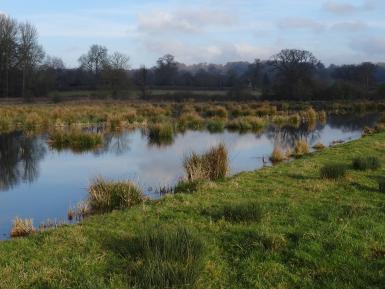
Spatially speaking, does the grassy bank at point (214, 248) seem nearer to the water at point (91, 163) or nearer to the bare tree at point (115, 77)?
the water at point (91, 163)

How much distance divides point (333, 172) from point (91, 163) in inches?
282

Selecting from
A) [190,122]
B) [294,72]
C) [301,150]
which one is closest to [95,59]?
[294,72]

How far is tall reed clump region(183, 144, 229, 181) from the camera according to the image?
10.1m

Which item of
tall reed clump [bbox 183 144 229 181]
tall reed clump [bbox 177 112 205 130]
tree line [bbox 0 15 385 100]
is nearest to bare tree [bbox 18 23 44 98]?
tree line [bbox 0 15 385 100]

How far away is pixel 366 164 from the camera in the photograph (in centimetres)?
981

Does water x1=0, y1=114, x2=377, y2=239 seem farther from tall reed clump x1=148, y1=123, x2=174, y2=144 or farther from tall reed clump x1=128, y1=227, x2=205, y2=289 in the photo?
tall reed clump x1=128, y1=227, x2=205, y2=289

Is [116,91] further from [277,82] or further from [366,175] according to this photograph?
[366,175]

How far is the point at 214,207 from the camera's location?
22.1 feet

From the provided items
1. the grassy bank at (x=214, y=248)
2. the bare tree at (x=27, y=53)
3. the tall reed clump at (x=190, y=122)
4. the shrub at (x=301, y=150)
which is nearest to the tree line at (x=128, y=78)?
the bare tree at (x=27, y=53)

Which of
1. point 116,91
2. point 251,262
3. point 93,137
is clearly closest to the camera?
point 251,262

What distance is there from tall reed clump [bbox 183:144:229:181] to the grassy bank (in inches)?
111

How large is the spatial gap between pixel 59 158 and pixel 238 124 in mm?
11476

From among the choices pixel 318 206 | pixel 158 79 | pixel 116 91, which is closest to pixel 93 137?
pixel 318 206

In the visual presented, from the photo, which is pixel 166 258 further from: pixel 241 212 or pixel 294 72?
pixel 294 72
